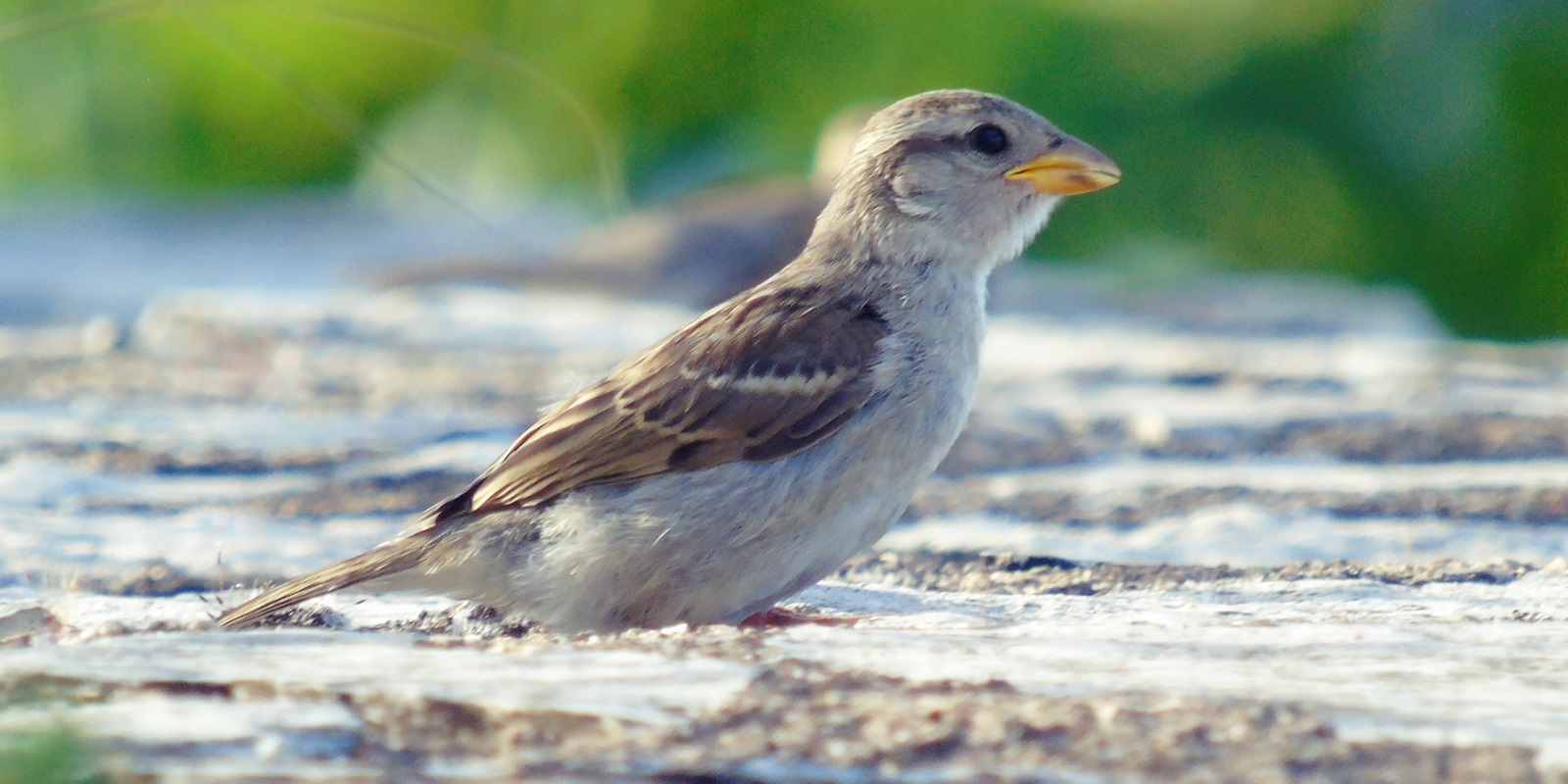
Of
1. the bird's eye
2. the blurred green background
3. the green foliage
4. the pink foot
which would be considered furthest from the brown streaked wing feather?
the blurred green background

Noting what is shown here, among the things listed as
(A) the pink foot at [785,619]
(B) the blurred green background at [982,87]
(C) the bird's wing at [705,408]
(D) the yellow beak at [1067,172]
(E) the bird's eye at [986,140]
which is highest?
(B) the blurred green background at [982,87]

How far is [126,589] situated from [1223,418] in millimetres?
2512

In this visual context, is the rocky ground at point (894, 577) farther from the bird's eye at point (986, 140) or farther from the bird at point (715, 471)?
the bird's eye at point (986, 140)

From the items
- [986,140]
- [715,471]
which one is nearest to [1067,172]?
[986,140]

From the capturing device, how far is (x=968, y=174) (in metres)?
2.91

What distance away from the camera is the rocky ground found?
1462 mm

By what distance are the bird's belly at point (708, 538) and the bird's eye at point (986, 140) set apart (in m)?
0.71

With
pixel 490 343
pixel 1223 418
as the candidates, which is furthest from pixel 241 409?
pixel 1223 418

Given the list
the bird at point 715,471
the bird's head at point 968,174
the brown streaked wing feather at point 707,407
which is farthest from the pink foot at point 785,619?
the bird's head at point 968,174

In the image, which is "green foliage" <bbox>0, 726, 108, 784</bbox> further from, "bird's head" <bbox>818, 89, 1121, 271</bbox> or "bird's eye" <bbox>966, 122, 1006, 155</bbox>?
"bird's eye" <bbox>966, 122, 1006, 155</bbox>

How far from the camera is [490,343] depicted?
205 inches

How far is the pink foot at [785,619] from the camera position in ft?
7.45

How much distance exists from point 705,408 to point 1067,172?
31.8 inches

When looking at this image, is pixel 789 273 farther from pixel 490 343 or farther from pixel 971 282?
pixel 490 343
